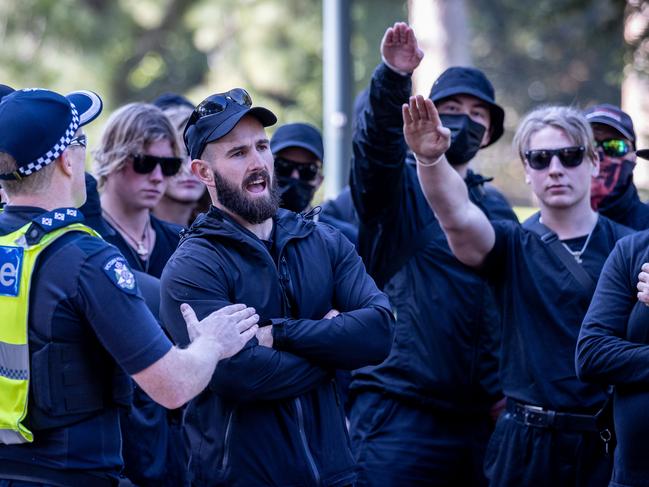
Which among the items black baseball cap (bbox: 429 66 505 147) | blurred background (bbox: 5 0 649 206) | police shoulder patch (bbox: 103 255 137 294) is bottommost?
police shoulder patch (bbox: 103 255 137 294)

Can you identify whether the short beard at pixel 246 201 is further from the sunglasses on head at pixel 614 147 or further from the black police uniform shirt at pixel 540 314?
the sunglasses on head at pixel 614 147

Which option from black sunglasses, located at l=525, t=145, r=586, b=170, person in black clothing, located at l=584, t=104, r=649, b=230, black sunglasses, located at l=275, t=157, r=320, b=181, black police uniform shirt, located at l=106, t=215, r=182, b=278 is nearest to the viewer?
black sunglasses, located at l=525, t=145, r=586, b=170

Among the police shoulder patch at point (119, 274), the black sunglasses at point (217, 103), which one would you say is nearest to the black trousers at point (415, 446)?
the black sunglasses at point (217, 103)

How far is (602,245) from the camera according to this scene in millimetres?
5336

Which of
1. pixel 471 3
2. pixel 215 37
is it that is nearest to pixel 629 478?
pixel 215 37

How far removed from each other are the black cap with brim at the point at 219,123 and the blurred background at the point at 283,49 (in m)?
5.70

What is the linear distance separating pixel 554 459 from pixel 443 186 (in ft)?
4.54

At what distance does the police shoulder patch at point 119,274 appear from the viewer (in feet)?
11.7

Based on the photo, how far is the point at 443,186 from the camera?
504 centimetres

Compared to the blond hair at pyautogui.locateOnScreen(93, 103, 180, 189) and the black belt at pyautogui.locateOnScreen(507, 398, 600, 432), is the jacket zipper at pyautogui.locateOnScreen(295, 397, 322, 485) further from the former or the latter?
the blond hair at pyautogui.locateOnScreen(93, 103, 180, 189)

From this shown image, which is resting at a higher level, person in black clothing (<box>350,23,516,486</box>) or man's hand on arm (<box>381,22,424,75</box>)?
man's hand on arm (<box>381,22,424,75</box>)

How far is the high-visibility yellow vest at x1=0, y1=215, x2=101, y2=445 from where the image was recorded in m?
3.56

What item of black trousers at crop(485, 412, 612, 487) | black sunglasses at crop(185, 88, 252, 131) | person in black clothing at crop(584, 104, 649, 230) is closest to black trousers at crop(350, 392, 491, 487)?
black trousers at crop(485, 412, 612, 487)

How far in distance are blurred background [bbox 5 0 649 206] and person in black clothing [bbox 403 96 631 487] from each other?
4.97 metres
